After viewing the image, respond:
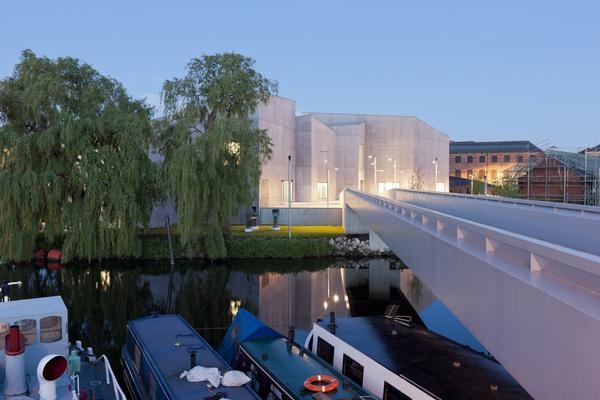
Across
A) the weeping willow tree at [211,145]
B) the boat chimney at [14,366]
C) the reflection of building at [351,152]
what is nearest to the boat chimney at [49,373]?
the boat chimney at [14,366]

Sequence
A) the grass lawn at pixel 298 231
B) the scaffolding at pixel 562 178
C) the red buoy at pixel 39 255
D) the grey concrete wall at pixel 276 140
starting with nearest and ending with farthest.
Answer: the scaffolding at pixel 562 178 → the red buoy at pixel 39 255 → the grass lawn at pixel 298 231 → the grey concrete wall at pixel 276 140

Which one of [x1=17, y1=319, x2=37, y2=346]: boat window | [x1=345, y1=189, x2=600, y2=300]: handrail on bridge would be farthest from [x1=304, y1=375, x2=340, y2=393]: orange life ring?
[x1=17, y1=319, x2=37, y2=346]: boat window

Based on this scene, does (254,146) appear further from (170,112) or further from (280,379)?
(280,379)

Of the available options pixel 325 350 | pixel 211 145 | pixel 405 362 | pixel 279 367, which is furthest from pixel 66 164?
pixel 405 362

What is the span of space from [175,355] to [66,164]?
2647 centimetres

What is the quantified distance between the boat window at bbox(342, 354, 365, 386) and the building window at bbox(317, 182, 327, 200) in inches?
2104

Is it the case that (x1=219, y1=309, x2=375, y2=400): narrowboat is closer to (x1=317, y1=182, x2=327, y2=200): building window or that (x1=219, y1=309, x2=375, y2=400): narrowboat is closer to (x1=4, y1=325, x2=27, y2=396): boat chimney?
(x1=4, y1=325, x2=27, y2=396): boat chimney

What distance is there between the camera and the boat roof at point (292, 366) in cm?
995

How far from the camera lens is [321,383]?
10148 mm

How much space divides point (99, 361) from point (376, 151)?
205 feet

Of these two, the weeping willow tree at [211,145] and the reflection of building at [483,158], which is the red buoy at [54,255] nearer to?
the weeping willow tree at [211,145]

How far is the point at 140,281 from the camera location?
31453mm

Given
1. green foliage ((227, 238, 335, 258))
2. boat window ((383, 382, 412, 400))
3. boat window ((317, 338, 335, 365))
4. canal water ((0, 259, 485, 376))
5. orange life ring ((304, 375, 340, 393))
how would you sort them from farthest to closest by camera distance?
1. green foliage ((227, 238, 335, 258))
2. canal water ((0, 259, 485, 376))
3. boat window ((317, 338, 335, 365))
4. boat window ((383, 382, 412, 400))
5. orange life ring ((304, 375, 340, 393))

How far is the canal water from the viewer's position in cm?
2261
